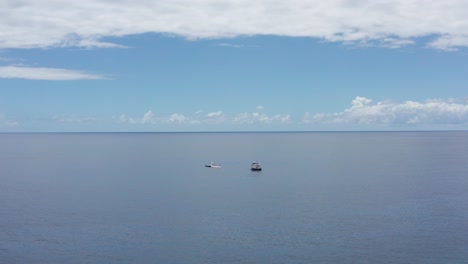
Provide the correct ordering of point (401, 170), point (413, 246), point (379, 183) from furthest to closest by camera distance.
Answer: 1. point (401, 170)
2. point (379, 183)
3. point (413, 246)

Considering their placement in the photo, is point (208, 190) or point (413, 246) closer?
point (413, 246)

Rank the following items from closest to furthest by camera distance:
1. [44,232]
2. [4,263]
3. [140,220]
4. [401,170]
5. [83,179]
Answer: [4,263]
[44,232]
[140,220]
[83,179]
[401,170]

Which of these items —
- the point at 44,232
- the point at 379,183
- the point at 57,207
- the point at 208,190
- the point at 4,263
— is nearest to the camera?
the point at 4,263

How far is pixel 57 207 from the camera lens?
357 feet

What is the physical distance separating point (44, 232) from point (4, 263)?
1507cm

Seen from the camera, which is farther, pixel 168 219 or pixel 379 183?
pixel 379 183

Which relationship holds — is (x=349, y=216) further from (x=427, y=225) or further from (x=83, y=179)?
(x=83, y=179)

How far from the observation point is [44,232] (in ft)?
285

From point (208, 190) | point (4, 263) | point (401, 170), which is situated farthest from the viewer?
point (401, 170)

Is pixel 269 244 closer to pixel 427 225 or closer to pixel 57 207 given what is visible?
pixel 427 225

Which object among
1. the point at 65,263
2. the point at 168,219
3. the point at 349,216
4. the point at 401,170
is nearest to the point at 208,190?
the point at 168,219

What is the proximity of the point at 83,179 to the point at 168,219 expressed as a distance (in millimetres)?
71918

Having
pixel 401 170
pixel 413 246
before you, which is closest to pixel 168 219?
pixel 413 246

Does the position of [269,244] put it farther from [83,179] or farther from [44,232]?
[83,179]
